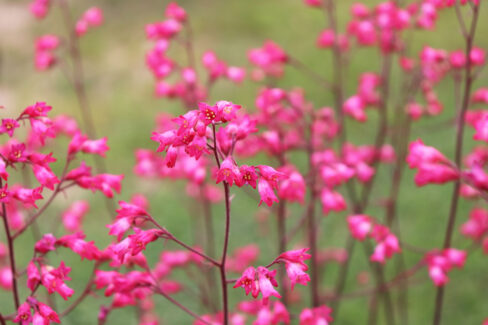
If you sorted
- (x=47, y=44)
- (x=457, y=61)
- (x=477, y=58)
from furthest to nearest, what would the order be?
(x=47, y=44), (x=457, y=61), (x=477, y=58)

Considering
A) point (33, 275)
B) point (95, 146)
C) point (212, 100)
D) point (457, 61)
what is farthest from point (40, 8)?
point (212, 100)

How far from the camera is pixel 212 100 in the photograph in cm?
864

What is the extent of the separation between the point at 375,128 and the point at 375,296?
433 cm

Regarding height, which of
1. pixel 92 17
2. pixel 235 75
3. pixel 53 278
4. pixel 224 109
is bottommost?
pixel 53 278

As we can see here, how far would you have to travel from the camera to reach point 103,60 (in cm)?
1074

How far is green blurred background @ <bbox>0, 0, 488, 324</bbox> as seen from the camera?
4891 millimetres

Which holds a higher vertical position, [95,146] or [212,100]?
[212,100]

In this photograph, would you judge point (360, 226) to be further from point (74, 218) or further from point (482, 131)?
point (74, 218)

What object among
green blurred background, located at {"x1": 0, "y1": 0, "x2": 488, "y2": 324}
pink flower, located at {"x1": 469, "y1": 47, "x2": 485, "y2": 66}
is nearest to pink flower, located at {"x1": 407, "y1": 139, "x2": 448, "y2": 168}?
pink flower, located at {"x1": 469, "y1": 47, "x2": 485, "y2": 66}

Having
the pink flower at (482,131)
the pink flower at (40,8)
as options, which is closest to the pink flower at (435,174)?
the pink flower at (482,131)

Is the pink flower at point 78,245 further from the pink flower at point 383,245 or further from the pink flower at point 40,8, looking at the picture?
the pink flower at point 40,8

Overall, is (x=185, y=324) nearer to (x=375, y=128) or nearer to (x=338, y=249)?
(x=338, y=249)

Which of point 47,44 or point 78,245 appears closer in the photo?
point 78,245

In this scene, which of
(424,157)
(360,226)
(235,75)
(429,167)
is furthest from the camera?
(235,75)
